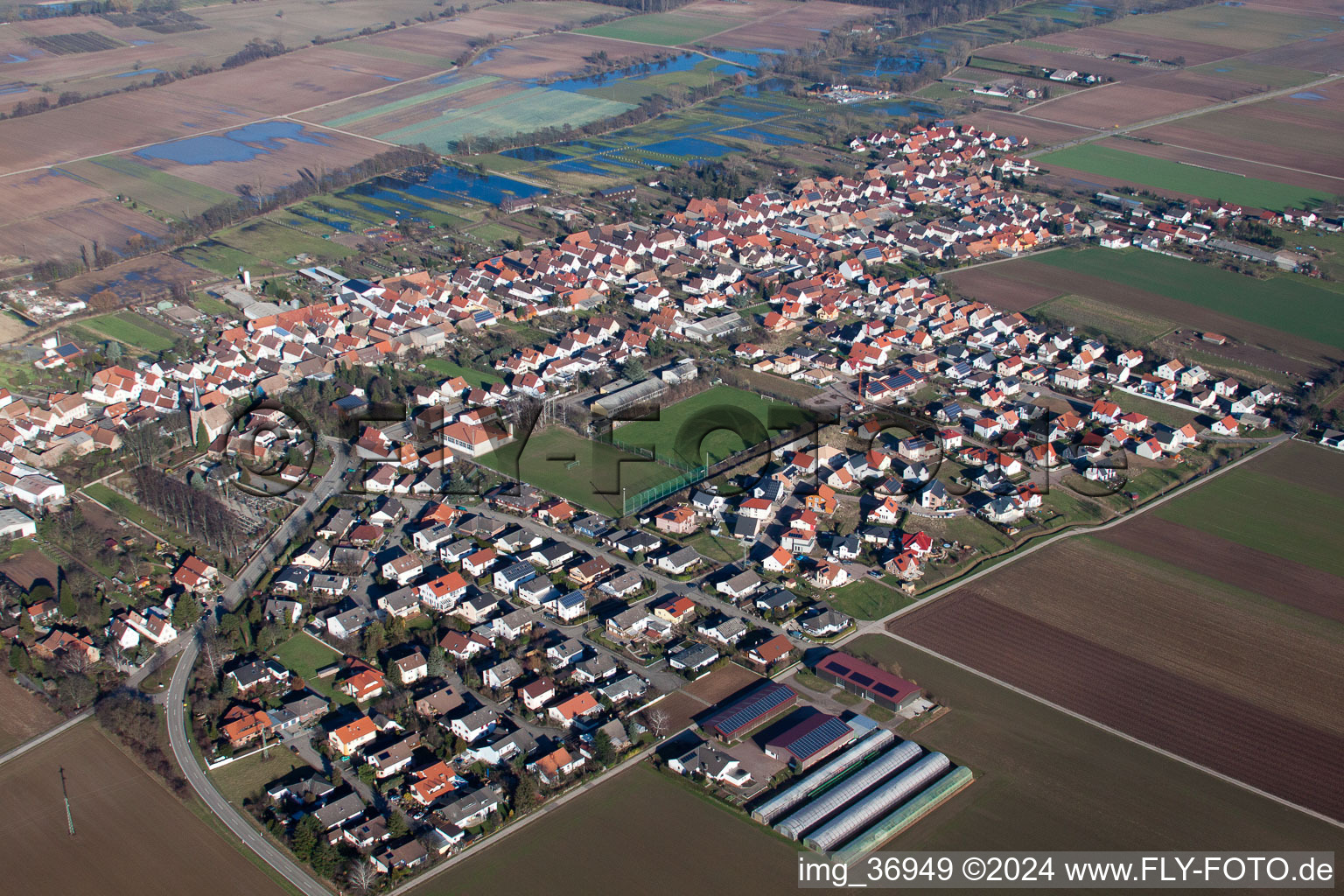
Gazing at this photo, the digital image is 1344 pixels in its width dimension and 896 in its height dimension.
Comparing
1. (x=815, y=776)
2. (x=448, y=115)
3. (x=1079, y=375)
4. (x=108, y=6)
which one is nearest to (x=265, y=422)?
(x=815, y=776)

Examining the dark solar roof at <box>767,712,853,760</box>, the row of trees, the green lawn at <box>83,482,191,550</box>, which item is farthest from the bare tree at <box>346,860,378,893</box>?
the green lawn at <box>83,482,191,550</box>

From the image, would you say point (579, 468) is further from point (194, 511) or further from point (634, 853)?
point (634, 853)

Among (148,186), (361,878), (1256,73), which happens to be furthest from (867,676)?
(1256,73)

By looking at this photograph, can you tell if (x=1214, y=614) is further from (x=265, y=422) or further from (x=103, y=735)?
(x=265, y=422)

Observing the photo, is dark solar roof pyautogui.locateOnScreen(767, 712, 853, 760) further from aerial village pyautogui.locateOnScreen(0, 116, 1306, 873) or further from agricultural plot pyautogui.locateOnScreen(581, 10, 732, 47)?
agricultural plot pyautogui.locateOnScreen(581, 10, 732, 47)

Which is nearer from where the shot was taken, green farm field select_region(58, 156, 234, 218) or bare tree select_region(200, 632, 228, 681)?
bare tree select_region(200, 632, 228, 681)

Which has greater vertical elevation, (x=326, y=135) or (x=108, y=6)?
(x=108, y=6)
